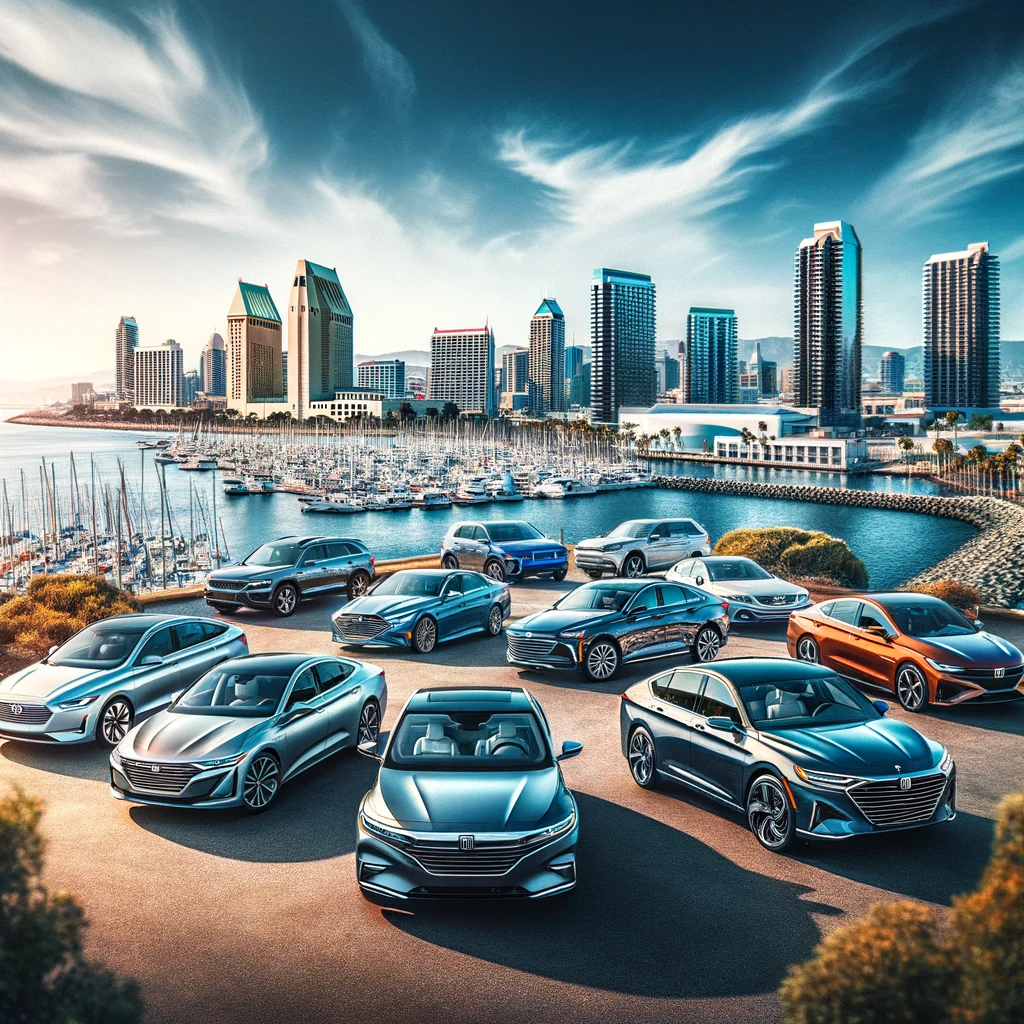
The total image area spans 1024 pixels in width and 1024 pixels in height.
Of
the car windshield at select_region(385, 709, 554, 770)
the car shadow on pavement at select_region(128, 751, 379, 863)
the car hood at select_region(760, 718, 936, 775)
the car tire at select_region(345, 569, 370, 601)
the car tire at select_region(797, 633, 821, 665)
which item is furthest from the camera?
the car tire at select_region(345, 569, 370, 601)

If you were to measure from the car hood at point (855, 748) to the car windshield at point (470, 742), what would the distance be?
2.25 meters

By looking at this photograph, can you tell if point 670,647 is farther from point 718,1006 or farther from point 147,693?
point 718,1006

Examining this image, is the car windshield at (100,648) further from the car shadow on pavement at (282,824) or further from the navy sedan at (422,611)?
the navy sedan at (422,611)

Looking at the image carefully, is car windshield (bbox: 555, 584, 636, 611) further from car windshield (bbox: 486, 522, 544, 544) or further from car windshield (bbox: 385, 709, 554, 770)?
car windshield (bbox: 486, 522, 544, 544)

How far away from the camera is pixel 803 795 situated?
24.4ft

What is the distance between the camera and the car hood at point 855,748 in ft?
24.5

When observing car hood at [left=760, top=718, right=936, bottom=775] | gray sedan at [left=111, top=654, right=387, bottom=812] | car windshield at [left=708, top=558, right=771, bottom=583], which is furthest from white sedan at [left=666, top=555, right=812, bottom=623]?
car hood at [left=760, top=718, right=936, bottom=775]

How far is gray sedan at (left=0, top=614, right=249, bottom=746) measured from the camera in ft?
34.5

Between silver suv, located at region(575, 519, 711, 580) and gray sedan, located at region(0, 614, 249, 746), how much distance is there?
13206 millimetres

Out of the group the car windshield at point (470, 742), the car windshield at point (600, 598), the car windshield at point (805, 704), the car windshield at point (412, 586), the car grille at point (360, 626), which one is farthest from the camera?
the car windshield at point (412, 586)

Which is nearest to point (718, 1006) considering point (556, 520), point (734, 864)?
point (734, 864)

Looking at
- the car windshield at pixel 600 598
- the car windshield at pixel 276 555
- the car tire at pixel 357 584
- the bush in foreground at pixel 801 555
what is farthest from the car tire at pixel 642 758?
the bush in foreground at pixel 801 555

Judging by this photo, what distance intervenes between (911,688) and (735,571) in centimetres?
734

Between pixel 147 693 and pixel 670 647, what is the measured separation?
837cm
